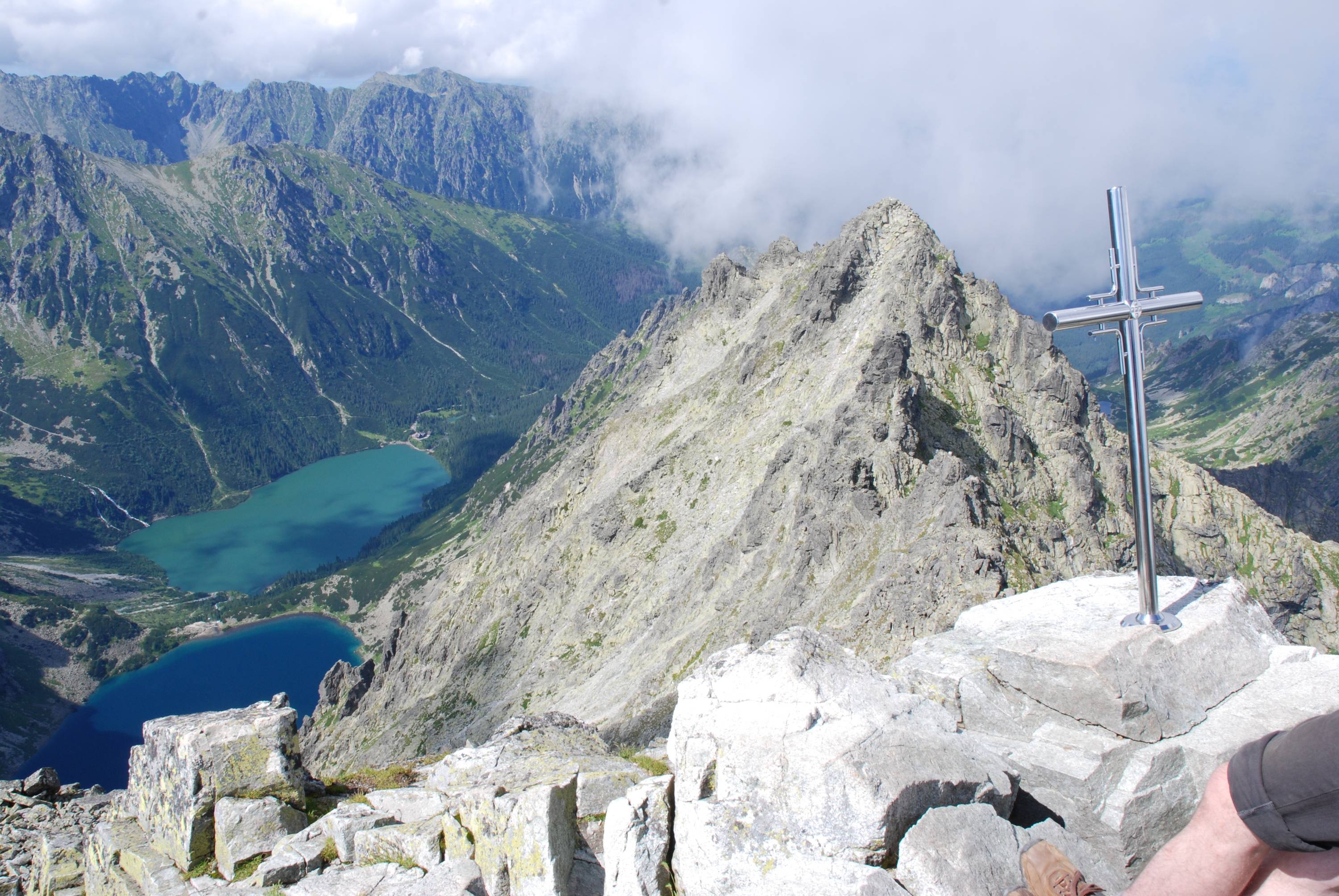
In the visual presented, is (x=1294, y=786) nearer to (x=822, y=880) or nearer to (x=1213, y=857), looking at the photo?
(x=1213, y=857)

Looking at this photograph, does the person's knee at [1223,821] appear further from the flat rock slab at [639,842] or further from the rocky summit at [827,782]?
the flat rock slab at [639,842]

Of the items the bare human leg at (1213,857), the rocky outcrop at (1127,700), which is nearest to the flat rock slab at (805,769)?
the rocky outcrop at (1127,700)

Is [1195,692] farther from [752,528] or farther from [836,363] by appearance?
[836,363]

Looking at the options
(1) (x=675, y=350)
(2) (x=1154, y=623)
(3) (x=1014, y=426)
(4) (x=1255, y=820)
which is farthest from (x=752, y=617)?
(1) (x=675, y=350)

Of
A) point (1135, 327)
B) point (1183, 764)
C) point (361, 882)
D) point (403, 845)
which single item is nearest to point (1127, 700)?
point (1183, 764)

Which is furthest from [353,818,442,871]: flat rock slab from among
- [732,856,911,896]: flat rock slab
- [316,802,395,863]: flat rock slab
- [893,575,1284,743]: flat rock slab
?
[893,575,1284,743]: flat rock slab

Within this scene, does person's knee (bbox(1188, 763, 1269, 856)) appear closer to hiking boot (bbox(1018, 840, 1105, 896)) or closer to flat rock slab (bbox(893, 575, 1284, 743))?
hiking boot (bbox(1018, 840, 1105, 896))
